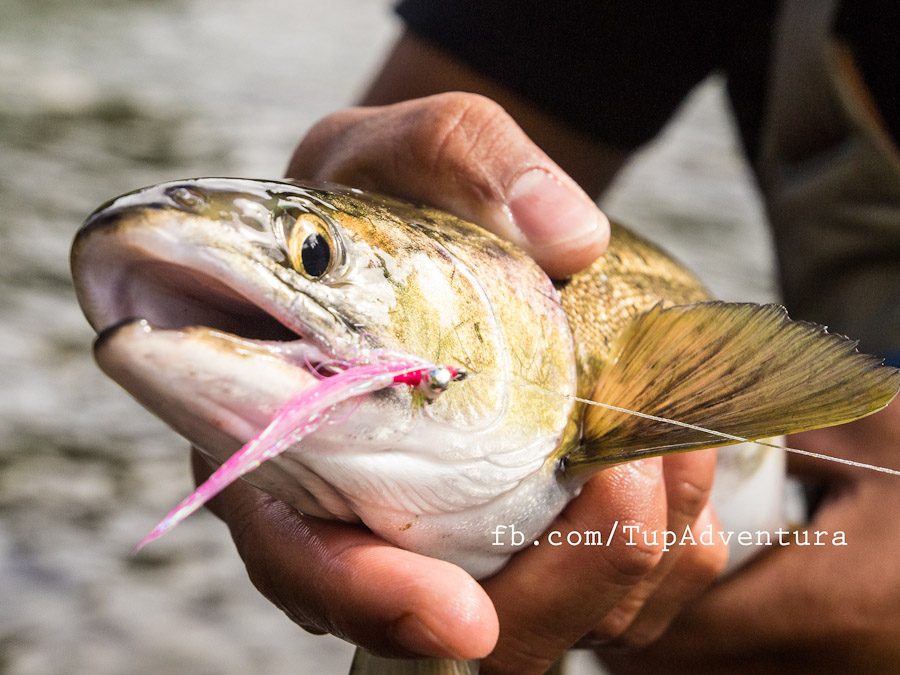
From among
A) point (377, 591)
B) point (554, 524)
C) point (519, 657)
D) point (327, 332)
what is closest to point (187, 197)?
point (327, 332)

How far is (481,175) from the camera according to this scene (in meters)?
1.54

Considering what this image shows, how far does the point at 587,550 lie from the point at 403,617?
40 cm

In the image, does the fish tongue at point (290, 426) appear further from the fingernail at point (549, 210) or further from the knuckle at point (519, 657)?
the knuckle at point (519, 657)

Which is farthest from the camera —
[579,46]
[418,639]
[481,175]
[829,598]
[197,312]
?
[579,46]

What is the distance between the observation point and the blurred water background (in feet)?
9.23

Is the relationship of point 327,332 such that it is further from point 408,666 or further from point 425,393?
point 408,666

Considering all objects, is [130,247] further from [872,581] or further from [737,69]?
[737,69]

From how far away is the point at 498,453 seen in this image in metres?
1.21

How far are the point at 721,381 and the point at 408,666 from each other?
727 millimetres

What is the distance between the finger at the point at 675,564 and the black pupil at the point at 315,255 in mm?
852

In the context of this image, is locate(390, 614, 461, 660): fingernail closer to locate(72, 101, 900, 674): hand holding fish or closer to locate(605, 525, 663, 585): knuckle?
locate(72, 101, 900, 674): hand holding fish

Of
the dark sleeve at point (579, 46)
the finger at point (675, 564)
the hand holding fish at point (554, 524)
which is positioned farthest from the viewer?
the dark sleeve at point (579, 46)

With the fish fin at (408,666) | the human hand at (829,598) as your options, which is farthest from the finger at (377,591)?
the human hand at (829,598)

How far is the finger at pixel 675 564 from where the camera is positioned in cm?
163
